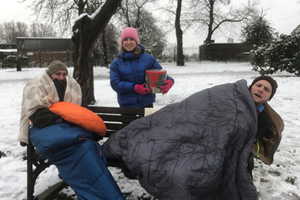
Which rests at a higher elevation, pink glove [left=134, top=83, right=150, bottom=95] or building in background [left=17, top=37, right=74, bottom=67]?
building in background [left=17, top=37, right=74, bottom=67]

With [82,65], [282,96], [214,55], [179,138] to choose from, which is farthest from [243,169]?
[214,55]

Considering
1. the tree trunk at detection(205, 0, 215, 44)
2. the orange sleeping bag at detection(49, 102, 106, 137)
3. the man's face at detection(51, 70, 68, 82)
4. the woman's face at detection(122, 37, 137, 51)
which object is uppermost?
the tree trunk at detection(205, 0, 215, 44)

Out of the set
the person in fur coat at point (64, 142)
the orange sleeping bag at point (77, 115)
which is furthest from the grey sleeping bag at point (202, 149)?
the orange sleeping bag at point (77, 115)

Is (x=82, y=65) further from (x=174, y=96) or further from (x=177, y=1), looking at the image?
(x=177, y=1)

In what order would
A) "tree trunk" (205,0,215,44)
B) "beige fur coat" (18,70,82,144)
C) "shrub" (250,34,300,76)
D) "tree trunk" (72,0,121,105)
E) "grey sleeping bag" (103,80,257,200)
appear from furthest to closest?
"tree trunk" (205,0,215,44), "shrub" (250,34,300,76), "tree trunk" (72,0,121,105), "beige fur coat" (18,70,82,144), "grey sleeping bag" (103,80,257,200)

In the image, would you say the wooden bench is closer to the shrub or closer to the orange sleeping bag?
the orange sleeping bag

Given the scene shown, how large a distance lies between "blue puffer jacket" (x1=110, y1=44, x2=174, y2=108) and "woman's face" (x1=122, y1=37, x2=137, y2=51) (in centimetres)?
5

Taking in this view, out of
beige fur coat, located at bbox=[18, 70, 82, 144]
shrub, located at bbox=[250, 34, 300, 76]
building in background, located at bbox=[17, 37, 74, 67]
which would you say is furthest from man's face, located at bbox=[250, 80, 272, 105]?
building in background, located at bbox=[17, 37, 74, 67]

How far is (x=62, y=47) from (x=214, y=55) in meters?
16.1

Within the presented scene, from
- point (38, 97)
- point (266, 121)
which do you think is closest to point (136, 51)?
point (38, 97)

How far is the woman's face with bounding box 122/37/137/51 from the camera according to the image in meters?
2.53

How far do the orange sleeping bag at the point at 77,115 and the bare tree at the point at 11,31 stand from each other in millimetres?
64736

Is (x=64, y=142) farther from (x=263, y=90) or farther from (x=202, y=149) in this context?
(x=263, y=90)

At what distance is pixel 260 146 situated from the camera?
222 cm
